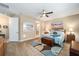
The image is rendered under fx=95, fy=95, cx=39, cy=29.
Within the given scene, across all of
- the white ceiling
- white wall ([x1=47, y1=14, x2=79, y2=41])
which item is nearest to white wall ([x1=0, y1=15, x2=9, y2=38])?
the white ceiling

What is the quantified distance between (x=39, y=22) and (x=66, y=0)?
131cm

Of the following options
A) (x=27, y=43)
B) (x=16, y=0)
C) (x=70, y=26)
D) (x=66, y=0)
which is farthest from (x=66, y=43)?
(x=16, y=0)

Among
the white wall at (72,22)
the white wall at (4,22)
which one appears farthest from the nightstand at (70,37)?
the white wall at (4,22)

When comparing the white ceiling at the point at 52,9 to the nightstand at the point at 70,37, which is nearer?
the white ceiling at the point at 52,9

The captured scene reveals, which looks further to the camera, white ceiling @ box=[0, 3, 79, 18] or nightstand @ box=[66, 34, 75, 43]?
nightstand @ box=[66, 34, 75, 43]

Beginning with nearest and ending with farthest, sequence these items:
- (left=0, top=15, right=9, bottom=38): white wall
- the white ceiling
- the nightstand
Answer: the white ceiling → (left=0, top=15, right=9, bottom=38): white wall → the nightstand

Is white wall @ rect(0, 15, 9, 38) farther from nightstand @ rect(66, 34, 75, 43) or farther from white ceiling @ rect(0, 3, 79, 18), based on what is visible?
nightstand @ rect(66, 34, 75, 43)

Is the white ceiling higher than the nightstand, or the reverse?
the white ceiling

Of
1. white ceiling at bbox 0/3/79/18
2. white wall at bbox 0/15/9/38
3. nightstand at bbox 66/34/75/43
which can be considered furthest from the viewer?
nightstand at bbox 66/34/75/43

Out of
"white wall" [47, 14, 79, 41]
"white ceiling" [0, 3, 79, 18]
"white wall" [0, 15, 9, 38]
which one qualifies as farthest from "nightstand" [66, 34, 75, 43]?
"white wall" [0, 15, 9, 38]

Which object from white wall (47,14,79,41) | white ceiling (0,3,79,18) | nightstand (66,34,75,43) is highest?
white ceiling (0,3,79,18)

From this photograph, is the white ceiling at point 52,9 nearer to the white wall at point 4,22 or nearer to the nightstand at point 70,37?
the white wall at point 4,22

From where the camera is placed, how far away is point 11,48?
281cm

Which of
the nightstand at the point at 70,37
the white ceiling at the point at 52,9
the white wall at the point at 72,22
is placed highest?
the white ceiling at the point at 52,9
